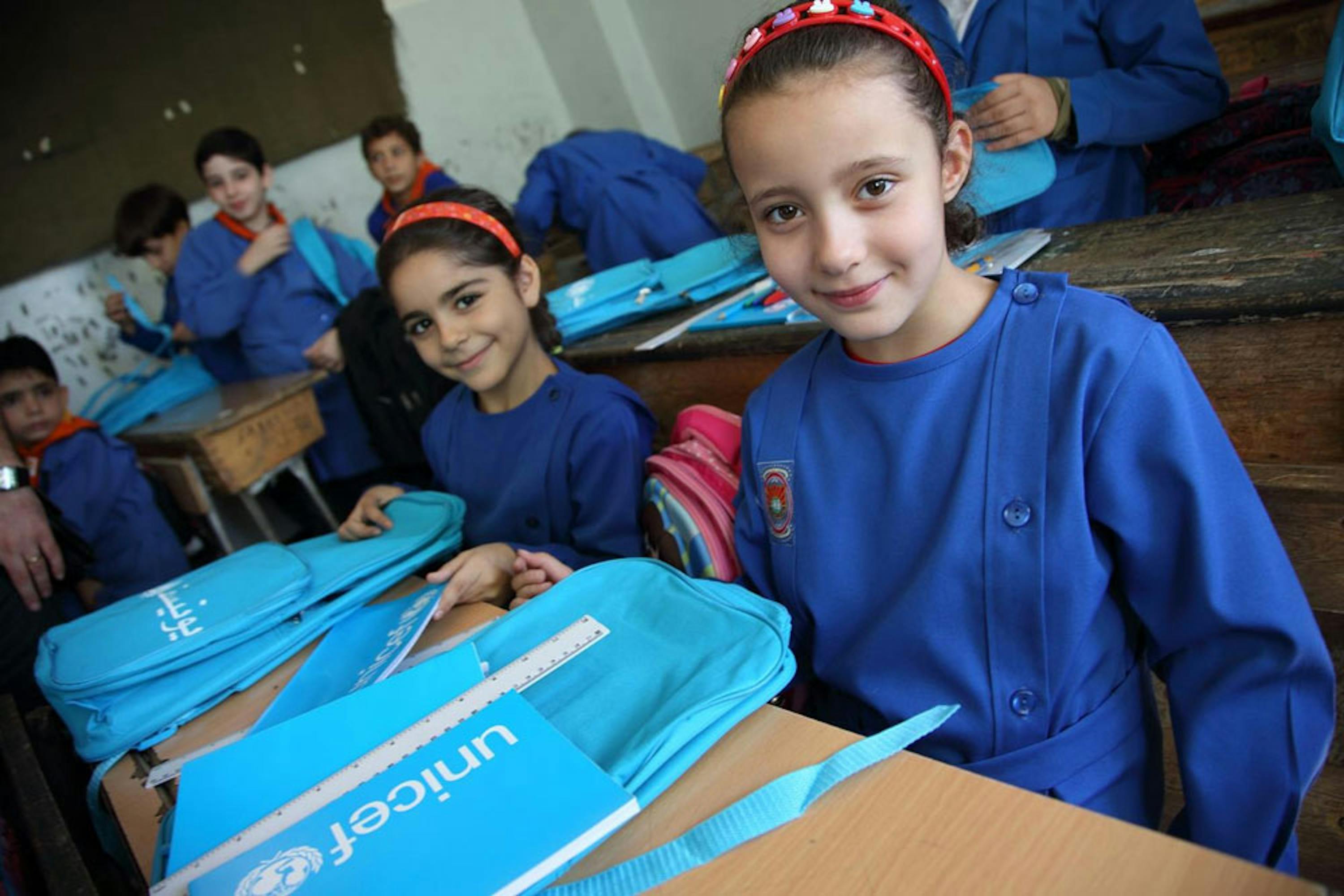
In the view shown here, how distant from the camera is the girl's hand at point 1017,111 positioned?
1.55 meters

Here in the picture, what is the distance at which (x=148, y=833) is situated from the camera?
838mm

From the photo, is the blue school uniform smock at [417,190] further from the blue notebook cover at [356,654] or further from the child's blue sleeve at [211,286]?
the blue notebook cover at [356,654]

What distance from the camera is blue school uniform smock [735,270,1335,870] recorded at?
74cm

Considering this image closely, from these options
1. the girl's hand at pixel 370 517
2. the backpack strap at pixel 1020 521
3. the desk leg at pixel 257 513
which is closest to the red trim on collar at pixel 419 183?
the desk leg at pixel 257 513

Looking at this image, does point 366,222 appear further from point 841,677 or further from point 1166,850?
point 1166,850

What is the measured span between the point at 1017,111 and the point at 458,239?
106 centimetres

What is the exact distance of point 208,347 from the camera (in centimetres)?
372

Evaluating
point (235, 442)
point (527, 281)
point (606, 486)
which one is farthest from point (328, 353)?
point (606, 486)

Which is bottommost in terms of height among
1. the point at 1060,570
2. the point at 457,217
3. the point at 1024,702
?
the point at 1024,702

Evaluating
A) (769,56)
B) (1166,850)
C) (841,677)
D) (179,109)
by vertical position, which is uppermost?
(179,109)

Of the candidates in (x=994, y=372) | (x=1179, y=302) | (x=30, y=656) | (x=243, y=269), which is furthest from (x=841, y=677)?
(x=243, y=269)

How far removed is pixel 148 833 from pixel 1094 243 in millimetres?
1501

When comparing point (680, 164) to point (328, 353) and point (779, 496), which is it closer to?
point (328, 353)

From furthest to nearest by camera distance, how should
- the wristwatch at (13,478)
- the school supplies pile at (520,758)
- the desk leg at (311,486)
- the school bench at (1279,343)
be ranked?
1. the desk leg at (311,486)
2. the wristwatch at (13,478)
3. the school bench at (1279,343)
4. the school supplies pile at (520,758)
